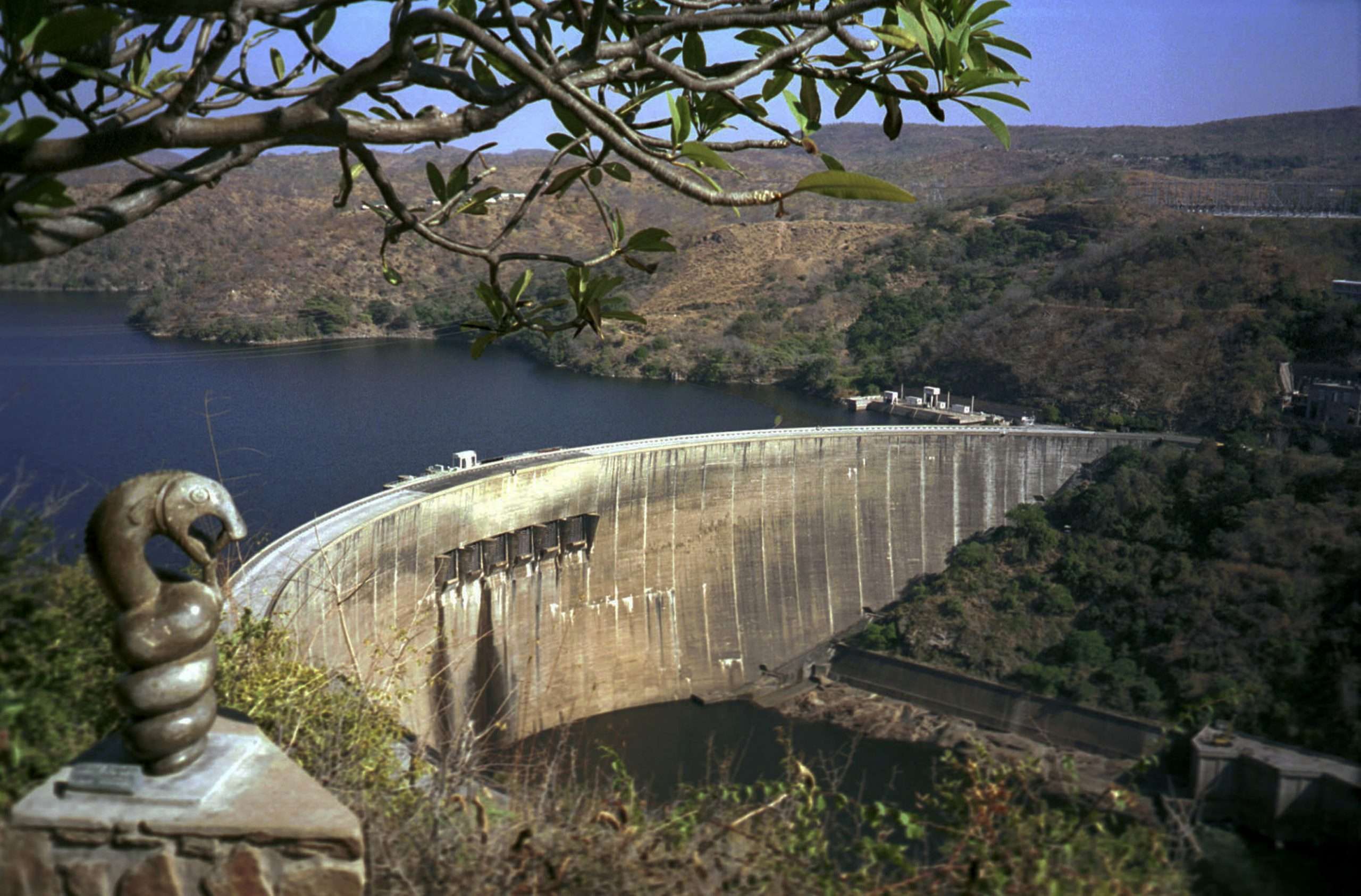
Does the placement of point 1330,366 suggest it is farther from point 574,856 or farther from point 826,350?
point 574,856

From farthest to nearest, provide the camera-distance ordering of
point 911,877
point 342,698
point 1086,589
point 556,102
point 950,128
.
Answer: point 950,128, point 1086,589, point 342,698, point 911,877, point 556,102

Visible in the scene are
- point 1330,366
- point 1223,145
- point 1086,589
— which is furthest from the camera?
point 1223,145

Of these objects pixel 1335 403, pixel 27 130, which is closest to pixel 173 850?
pixel 27 130

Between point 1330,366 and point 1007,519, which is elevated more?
point 1330,366

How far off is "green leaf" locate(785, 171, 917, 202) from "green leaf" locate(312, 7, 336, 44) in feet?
4.53

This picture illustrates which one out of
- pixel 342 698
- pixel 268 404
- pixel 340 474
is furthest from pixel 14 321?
pixel 342 698

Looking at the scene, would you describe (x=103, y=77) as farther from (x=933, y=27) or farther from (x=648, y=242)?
(x=933, y=27)

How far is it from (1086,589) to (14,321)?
60.0 ft

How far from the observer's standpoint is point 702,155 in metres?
2.23

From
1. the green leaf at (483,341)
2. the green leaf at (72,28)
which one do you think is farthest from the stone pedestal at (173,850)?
the green leaf at (72,28)

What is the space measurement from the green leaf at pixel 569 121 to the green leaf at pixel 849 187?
0.58 m

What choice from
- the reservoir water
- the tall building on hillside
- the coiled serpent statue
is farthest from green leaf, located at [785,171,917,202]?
the tall building on hillside

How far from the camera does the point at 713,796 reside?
9.64 ft

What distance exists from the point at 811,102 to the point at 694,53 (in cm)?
36
